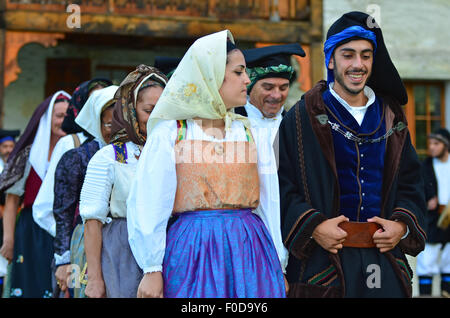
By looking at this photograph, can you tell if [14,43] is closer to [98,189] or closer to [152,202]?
[98,189]

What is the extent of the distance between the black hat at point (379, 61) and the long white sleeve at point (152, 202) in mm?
996

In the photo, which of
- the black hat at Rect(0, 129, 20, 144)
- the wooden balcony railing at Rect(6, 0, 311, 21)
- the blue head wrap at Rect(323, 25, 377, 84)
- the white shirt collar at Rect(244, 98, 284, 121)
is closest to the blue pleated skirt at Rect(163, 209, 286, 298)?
the blue head wrap at Rect(323, 25, 377, 84)

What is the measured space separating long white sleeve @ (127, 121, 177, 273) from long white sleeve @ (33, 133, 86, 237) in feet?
5.33

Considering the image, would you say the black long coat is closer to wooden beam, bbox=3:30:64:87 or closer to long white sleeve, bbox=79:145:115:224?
long white sleeve, bbox=79:145:115:224

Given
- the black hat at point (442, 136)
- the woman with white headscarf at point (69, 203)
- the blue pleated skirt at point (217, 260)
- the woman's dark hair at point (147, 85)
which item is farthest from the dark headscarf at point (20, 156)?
the black hat at point (442, 136)

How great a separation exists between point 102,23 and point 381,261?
691 cm

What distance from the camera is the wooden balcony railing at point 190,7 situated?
8.91 meters

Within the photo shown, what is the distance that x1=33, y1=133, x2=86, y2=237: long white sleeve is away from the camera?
415cm

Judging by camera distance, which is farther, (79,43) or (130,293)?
(79,43)

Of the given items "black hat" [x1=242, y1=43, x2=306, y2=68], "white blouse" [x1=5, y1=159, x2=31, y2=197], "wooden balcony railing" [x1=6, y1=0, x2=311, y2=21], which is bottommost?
"white blouse" [x1=5, y1=159, x2=31, y2=197]

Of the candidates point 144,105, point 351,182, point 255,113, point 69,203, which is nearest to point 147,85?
point 144,105
